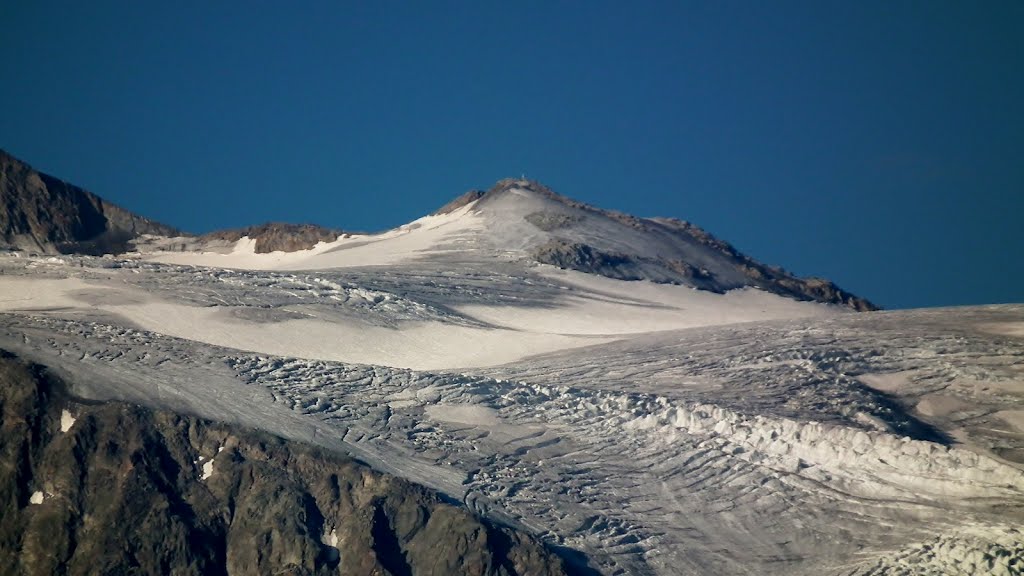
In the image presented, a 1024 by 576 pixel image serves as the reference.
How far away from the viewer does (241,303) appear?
47812 mm

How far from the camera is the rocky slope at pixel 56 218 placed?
68375mm

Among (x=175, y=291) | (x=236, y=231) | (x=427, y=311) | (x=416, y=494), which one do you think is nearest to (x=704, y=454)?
(x=416, y=494)

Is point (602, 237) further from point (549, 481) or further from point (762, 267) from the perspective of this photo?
point (549, 481)

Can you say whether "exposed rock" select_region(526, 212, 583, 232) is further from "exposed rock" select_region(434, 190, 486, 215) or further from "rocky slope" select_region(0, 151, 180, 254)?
"rocky slope" select_region(0, 151, 180, 254)

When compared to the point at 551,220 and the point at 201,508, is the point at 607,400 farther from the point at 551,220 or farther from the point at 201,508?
the point at 551,220

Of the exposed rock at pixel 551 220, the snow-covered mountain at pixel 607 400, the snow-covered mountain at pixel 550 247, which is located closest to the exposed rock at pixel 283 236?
the snow-covered mountain at pixel 550 247

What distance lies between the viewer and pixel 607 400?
3878 centimetres

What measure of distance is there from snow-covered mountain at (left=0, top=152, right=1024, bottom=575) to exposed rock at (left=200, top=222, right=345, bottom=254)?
787 inches

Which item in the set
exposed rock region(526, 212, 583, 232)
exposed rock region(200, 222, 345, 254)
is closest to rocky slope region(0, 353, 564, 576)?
exposed rock region(526, 212, 583, 232)

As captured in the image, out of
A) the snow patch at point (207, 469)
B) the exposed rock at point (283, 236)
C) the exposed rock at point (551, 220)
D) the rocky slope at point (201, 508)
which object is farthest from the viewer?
the exposed rock at point (283, 236)

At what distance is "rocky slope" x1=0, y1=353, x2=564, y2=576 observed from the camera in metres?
30.4

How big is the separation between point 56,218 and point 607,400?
44.4 meters

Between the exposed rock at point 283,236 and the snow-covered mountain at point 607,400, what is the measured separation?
20.0m

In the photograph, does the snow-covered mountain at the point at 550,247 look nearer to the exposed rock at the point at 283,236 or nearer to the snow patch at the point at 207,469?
the exposed rock at the point at 283,236
